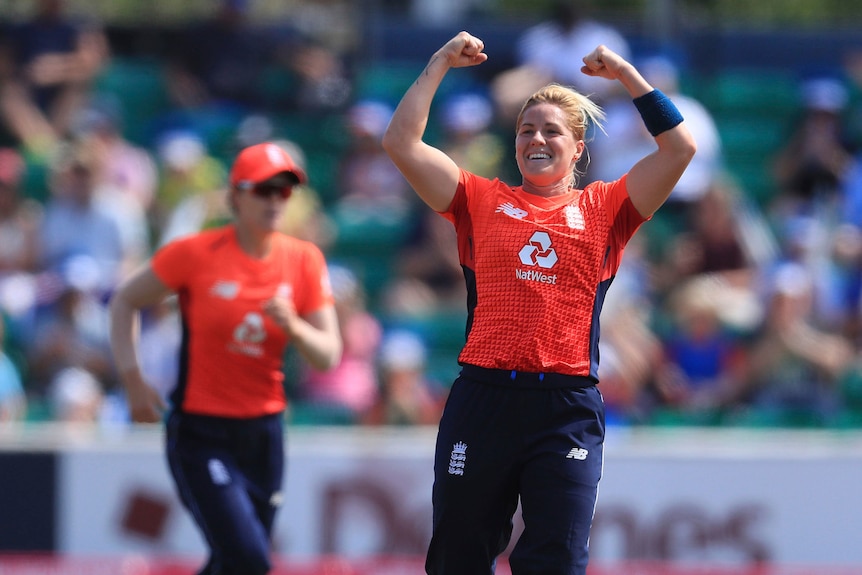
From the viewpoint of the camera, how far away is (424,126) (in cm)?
446

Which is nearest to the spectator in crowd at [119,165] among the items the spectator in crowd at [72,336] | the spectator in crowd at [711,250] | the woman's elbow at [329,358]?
the spectator in crowd at [72,336]

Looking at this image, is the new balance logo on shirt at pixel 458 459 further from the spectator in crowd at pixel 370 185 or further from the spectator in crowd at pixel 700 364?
the spectator in crowd at pixel 370 185

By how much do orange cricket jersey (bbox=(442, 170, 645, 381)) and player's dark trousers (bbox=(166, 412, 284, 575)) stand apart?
1.66 m

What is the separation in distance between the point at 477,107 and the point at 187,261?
5034 millimetres

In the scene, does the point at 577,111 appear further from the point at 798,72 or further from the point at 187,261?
the point at 798,72

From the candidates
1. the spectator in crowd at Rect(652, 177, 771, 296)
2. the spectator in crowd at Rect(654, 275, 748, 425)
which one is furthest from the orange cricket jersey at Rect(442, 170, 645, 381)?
the spectator in crowd at Rect(652, 177, 771, 296)

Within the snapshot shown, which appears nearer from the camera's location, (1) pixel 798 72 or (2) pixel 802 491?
(2) pixel 802 491

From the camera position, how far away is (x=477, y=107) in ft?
34.7

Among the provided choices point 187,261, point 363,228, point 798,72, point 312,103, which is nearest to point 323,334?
point 187,261

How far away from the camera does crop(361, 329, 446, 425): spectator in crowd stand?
27.7 ft

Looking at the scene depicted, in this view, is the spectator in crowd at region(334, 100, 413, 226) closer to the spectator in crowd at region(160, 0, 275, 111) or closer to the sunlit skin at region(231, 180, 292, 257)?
the spectator in crowd at region(160, 0, 275, 111)

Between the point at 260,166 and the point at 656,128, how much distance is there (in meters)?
2.07

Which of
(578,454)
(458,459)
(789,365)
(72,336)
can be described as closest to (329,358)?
(458,459)

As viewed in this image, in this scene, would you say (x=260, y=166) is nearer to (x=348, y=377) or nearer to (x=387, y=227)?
(x=348, y=377)
